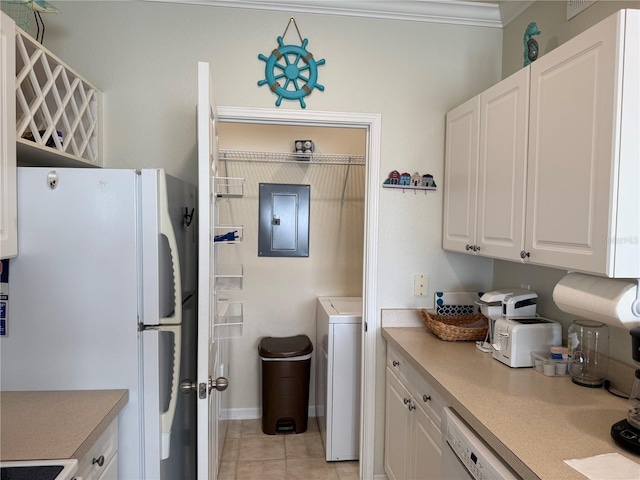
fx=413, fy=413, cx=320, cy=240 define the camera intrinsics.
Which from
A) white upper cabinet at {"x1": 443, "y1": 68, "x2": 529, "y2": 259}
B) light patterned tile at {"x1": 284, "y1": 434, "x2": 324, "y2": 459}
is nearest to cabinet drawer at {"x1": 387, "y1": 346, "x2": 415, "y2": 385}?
white upper cabinet at {"x1": 443, "y1": 68, "x2": 529, "y2": 259}

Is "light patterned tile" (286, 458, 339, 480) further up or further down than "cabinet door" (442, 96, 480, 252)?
further down

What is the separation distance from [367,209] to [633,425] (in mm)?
1486

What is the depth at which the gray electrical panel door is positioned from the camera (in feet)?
10.8

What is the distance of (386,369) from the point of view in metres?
2.33

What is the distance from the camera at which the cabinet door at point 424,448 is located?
1614mm

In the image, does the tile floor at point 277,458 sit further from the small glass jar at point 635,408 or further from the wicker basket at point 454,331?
the small glass jar at point 635,408

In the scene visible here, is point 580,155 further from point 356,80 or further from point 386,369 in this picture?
point 386,369

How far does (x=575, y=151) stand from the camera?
134 cm

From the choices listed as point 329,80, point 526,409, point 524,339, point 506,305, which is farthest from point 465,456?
point 329,80

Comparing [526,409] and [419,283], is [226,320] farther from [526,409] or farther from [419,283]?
[526,409]

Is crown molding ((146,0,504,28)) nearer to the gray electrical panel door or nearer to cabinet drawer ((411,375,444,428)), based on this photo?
the gray electrical panel door

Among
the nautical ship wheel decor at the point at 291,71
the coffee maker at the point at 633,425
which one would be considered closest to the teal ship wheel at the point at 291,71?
the nautical ship wheel decor at the point at 291,71

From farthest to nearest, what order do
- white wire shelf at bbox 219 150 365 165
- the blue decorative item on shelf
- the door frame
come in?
white wire shelf at bbox 219 150 365 165 → the door frame → the blue decorative item on shelf

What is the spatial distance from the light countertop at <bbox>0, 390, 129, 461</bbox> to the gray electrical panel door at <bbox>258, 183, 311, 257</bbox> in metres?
1.90
